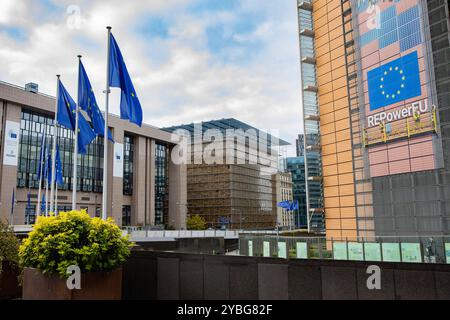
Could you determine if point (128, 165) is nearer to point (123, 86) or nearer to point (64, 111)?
point (64, 111)

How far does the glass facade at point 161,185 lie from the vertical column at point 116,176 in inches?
644

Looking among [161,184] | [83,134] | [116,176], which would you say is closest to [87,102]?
[83,134]

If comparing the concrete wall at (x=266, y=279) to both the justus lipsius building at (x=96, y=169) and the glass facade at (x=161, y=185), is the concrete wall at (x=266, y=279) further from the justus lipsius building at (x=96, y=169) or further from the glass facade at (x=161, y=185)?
the glass facade at (x=161, y=185)

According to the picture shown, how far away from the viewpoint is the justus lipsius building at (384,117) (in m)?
30.1

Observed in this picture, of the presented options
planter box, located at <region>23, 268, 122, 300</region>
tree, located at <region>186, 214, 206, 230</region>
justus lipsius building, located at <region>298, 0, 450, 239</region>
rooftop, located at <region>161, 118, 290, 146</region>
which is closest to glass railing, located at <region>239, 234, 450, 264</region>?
justus lipsius building, located at <region>298, 0, 450, 239</region>

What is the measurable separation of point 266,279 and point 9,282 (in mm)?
8814

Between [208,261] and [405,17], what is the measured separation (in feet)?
95.1

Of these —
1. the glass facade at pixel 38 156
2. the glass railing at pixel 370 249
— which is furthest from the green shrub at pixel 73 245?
the glass facade at pixel 38 156

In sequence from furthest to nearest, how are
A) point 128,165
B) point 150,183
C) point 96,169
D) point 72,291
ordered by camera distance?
point 150,183, point 128,165, point 96,169, point 72,291

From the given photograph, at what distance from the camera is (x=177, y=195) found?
357 ft

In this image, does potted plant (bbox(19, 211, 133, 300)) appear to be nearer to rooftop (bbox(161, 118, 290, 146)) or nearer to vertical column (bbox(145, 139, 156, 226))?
vertical column (bbox(145, 139, 156, 226))

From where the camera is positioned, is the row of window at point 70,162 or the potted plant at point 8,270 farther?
the row of window at point 70,162

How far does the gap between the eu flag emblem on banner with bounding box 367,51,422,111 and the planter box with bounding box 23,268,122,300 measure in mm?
27199
